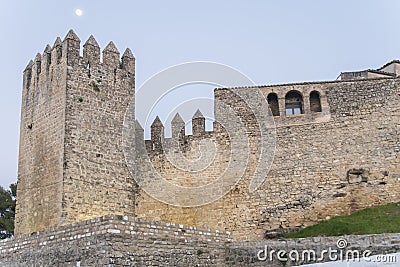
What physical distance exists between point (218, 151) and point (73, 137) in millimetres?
4768

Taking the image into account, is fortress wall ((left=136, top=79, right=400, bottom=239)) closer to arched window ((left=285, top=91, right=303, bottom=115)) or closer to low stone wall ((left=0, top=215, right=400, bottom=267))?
arched window ((left=285, top=91, right=303, bottom=115))

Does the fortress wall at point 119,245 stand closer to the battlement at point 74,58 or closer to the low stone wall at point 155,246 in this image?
the low stone wall at point 155,246

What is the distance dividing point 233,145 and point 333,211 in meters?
3.88

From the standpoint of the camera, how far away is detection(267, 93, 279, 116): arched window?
18828 mm

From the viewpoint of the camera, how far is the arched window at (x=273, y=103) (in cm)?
1883

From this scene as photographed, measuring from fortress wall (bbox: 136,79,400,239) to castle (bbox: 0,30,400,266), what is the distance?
3 cm

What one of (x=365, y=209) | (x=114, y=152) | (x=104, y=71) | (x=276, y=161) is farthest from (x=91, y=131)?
(x=365, y=209)

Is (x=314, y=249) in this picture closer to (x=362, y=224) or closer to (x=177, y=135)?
(x=362, y=224)

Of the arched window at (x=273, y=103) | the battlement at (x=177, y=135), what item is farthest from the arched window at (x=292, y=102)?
the battlement at (x=177, y=135)

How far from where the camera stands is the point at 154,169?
1969cm

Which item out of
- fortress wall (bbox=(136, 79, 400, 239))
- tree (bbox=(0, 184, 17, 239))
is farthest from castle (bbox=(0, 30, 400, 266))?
tree (bbox=(0, 184, 17, 239))

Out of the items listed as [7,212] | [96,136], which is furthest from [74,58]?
[7,212]

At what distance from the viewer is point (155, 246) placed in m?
12.5

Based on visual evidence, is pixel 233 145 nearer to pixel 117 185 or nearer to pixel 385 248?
pixel 117 185
